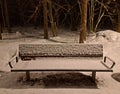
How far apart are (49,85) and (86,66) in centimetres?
107

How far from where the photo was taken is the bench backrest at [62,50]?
7.42m

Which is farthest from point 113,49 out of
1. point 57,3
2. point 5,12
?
point 5,12

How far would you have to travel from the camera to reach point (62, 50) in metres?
7.45

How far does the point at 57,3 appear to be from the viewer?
12.7m

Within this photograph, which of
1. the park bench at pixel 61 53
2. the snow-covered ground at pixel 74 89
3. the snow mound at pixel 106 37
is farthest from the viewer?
the snow mound at pixel 106 37

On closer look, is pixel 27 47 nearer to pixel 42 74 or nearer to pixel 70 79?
pixel 42 74

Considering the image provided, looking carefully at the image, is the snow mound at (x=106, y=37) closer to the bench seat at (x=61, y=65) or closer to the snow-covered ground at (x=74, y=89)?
the snow-covered ground at (x=74, y=89)

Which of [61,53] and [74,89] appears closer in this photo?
[74,89]

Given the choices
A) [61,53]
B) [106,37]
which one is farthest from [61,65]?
[106,37]

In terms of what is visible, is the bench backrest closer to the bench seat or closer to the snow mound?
the bench seat

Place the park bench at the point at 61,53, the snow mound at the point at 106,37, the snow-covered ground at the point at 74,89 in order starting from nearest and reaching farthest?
1. the snow-covered ground at the point at 74,89
2. the park bench at the point at 61,53
3. the snow mound at the point at 106,37

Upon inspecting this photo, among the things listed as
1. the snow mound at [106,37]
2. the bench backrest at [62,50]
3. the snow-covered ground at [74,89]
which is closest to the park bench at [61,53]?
the bench backrest at [62,50]

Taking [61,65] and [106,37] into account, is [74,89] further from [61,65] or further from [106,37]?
[106,37]

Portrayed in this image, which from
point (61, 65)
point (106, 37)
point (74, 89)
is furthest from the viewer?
point (106, 37)
